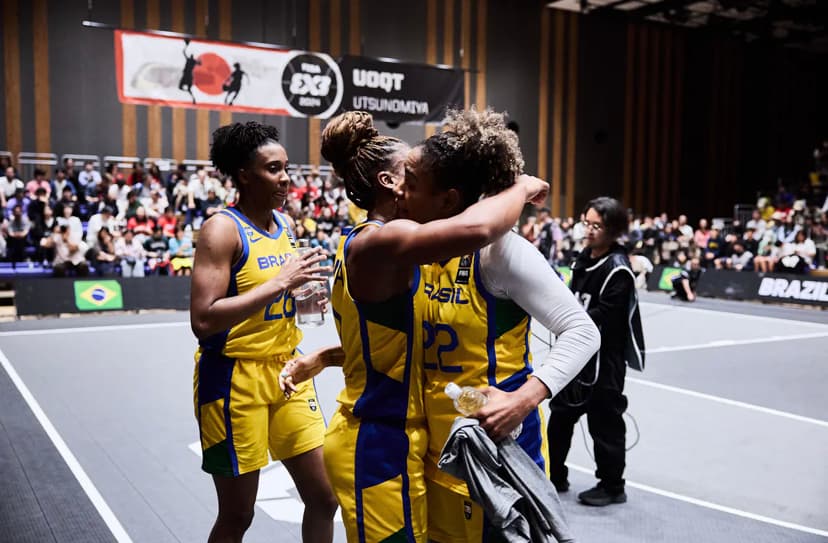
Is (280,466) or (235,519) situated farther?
(280,466)

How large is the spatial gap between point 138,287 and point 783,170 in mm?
27053

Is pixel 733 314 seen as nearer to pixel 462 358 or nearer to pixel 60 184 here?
pixel 462 358

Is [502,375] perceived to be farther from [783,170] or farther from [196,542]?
[783,170]

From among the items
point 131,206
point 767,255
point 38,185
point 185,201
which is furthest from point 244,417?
point 767,255

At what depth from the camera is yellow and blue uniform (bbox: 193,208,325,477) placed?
8.67 ft

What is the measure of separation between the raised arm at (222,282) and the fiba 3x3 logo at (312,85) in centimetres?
1401

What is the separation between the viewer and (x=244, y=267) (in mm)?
2668

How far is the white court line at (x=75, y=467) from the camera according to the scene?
3713 mm

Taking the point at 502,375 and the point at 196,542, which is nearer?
the point at 502,375

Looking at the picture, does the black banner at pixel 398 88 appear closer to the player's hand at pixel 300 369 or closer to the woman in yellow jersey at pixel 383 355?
the player's hand at pixel 300 369

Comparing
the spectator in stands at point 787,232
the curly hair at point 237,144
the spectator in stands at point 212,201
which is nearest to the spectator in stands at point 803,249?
the spectator in stands at point 787,232

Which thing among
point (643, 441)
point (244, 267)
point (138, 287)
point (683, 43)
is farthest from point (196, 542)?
point (683, 43)

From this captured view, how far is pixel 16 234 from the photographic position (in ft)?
44.8

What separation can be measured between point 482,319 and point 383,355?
0.28 meters
